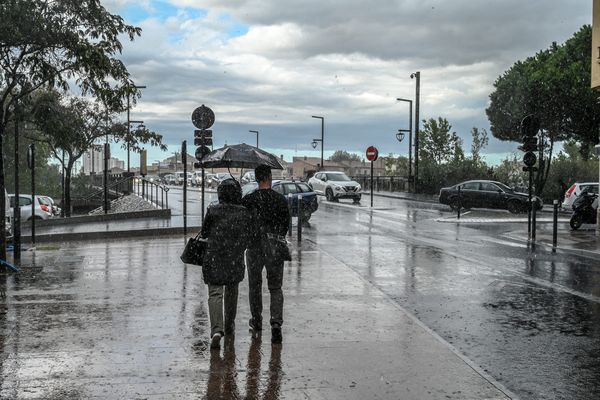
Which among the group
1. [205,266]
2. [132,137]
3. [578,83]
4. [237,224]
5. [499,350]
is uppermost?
[578,83]

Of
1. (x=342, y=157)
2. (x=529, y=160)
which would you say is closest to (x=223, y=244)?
(x=529, y=160)

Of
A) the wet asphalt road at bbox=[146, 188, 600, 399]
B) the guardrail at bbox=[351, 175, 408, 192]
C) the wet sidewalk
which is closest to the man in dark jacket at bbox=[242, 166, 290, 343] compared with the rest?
the wet sidewalk

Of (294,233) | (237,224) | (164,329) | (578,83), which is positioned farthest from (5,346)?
(578,83)

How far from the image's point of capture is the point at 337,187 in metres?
34.9

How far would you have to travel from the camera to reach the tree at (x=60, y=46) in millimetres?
11070

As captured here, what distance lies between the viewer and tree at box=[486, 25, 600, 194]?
36312 mm

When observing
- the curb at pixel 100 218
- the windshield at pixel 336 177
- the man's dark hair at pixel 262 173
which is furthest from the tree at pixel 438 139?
the man's dark hair at pixel 262 173

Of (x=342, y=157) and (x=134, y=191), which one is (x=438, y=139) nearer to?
(x=134, y=191)

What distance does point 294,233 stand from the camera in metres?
18.2

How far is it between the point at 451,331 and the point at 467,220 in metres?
17.4

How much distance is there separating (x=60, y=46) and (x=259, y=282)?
23.6ft

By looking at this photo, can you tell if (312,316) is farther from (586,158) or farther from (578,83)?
(586,158)

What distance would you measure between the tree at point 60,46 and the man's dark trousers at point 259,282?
20.9 feet

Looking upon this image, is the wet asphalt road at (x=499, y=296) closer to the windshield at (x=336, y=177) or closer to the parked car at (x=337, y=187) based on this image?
the parked car at (x=337, y=187)
